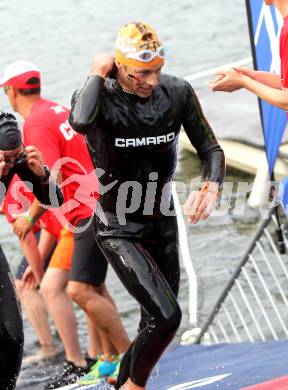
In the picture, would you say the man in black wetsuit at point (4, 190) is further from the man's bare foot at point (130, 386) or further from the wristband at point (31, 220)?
the wristband at point (31, 220)

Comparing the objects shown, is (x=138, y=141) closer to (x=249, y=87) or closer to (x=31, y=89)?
(x=249, y=87)

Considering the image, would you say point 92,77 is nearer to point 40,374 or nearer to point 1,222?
point 40,374

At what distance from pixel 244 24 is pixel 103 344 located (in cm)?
1248

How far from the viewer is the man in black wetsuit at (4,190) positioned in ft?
17.9

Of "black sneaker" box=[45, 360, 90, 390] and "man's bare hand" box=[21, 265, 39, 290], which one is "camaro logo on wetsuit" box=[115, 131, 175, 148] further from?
"man's bare hand" box=[21, 265, 39, 290]

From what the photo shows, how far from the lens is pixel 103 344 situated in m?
7.45

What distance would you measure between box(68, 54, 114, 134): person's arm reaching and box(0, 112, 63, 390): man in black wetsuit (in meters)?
0.31

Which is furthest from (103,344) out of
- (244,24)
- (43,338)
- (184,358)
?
(244,24)

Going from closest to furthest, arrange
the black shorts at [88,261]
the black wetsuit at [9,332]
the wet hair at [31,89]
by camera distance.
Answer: the black wetsuit at [9,332]
the black shorts at [88,261]
the wet hair at [31,89]

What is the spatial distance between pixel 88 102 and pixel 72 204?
79.4 inches

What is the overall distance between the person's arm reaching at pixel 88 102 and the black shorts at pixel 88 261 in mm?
1741

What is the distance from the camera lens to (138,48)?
5.59m

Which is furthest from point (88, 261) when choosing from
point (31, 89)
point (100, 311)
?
point (31, 89)

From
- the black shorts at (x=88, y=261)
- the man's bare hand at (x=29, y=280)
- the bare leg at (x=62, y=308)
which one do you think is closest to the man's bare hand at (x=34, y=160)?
the black shorts at (x=88, y=261)
